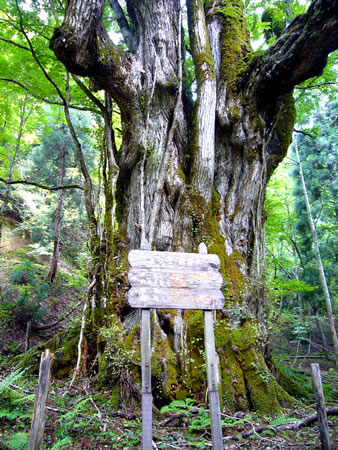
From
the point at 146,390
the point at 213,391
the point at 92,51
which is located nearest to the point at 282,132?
the point at 92,51

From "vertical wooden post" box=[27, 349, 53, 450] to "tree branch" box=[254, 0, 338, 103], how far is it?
193 inches

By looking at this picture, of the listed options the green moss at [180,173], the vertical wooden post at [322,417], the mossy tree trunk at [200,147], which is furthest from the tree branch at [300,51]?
the vertical wooden post at [322,417]

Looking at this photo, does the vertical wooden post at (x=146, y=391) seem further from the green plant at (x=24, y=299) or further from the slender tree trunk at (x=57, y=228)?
the slender tree trunk at (x=57, y=228)

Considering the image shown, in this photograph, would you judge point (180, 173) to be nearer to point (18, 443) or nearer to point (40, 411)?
point (40, 411)

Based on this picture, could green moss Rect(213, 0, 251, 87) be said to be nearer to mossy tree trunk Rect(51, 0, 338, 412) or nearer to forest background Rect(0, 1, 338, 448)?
mossy tree trunk Rect(51, 0, 338, 412)

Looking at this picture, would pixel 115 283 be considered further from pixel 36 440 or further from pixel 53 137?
pixel 53 137

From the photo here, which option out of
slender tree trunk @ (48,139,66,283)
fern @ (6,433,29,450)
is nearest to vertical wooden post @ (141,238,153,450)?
fern @ (6,433,29,450)

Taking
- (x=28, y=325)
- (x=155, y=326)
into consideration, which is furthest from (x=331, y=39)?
(x=28, y=325)

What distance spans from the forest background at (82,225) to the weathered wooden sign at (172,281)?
1.22 meters

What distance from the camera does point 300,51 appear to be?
14.1 ft

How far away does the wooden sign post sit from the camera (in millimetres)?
2455

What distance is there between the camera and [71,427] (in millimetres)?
2809

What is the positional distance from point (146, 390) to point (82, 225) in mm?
12901

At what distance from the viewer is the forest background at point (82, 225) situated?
3699 mm
